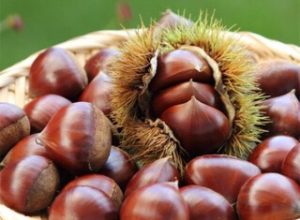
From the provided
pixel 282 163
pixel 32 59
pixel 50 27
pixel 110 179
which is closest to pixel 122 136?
pixel 110 179

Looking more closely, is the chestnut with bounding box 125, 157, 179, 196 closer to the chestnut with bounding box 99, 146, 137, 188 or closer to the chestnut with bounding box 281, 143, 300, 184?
the chestnut with bounding box 99, 146, 137, 188

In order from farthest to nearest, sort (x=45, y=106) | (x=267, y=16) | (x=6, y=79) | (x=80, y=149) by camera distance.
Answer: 1. (x=267, y=16)
2. (x=6, y=79)
3. (x=45, y=106)
4. (x=80, y=149)

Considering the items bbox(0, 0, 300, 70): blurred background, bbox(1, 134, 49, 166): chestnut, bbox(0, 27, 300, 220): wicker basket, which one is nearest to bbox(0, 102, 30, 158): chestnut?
bbox(1, 134, 49, 166): chestnut

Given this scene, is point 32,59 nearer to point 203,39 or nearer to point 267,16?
point 203,39

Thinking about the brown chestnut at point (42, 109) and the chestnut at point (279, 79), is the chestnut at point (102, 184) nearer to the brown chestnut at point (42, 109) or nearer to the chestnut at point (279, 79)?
the brown chestnut at point (42, 109)

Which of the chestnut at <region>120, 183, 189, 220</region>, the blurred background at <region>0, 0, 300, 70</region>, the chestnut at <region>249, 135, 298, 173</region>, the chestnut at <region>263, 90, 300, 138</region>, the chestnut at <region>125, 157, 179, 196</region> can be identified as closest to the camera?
the chestnut at <region>120, 183, 189, 220</region>

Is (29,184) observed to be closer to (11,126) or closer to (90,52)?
(11,126)

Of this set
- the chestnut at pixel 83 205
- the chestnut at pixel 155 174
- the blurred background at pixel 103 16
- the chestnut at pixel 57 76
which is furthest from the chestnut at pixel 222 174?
the blurred background at pixel 103 16
